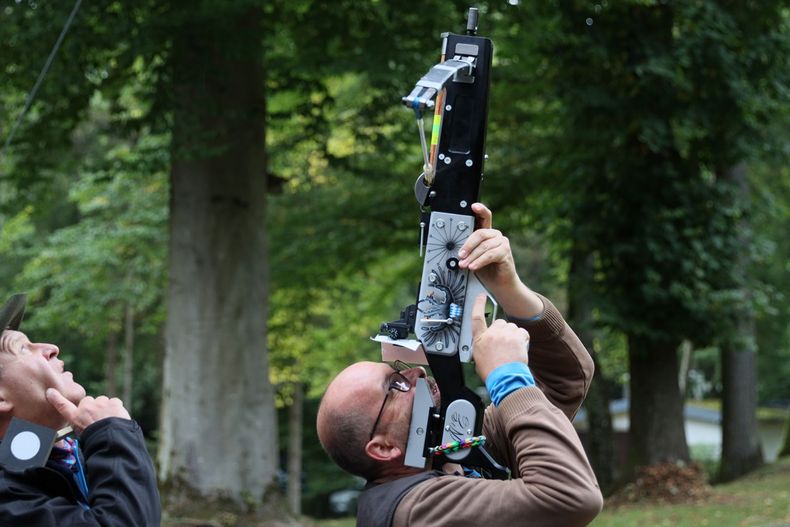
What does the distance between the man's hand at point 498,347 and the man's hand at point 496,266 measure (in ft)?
0.58

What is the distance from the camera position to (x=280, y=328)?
22.2 meters

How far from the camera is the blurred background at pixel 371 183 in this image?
1020cm

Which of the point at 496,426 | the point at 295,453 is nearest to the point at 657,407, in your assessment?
the point at 496,426

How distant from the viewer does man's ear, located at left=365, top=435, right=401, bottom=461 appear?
2830mm

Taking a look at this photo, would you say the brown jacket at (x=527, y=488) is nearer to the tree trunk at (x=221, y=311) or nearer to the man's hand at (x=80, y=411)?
the man's hand at (x=80, y=411)

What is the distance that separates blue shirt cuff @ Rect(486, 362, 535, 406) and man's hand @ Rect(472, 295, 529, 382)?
2 centimetres

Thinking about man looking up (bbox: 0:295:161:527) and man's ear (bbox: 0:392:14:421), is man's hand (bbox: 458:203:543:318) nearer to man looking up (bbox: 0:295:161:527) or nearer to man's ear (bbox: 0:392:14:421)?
man looking up (bbox: 0:295:161:527)

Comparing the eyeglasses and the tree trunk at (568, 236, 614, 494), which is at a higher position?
the eyeglasses

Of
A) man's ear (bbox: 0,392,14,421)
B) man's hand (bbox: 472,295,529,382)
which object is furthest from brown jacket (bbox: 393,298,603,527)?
man's ear (bbox: 0,392,14,421)

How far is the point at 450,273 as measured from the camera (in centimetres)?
293

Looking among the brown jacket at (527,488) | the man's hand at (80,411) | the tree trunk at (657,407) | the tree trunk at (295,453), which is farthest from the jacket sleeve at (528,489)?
the tree trunk at (295,453)

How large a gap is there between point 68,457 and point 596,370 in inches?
590

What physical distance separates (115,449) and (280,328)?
19.3 metres

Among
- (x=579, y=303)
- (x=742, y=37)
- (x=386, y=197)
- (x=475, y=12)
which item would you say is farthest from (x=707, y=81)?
(x=475, y=12)
